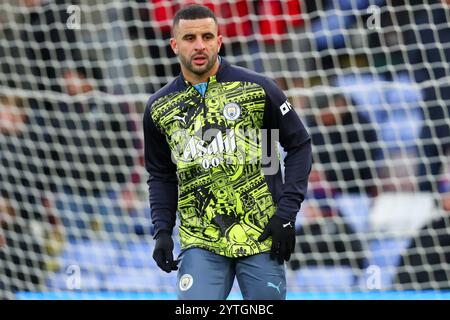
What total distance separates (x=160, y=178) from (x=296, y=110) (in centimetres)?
200

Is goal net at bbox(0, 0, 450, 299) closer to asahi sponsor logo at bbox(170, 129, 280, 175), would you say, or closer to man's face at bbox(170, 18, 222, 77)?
asahi sponsor logo at bbox(170, 129, 280, 175)

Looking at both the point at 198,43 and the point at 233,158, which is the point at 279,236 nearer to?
the point at 233,158

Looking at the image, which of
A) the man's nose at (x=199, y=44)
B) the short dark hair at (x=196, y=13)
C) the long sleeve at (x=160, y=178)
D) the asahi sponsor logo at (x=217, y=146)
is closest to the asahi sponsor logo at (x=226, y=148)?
the asahi sponsor logo at (x=217, y=146)

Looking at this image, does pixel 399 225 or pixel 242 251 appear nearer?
pixel 242 251

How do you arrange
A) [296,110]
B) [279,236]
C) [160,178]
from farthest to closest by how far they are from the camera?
[296,110]
[160,178]
[279,236]

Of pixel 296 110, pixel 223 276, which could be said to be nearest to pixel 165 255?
pixel 223 276

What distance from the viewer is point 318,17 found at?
18.4 ft

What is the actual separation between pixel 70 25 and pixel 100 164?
2.66 feet

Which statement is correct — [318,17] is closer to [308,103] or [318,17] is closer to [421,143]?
[308,103]

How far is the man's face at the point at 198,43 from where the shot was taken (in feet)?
11.0

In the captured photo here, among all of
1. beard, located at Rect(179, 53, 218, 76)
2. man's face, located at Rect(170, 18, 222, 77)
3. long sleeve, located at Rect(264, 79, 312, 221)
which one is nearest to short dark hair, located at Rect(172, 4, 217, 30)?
man's face, located at Rect(170, 18, 222, 77)

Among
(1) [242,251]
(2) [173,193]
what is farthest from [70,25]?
(1) [242,251]

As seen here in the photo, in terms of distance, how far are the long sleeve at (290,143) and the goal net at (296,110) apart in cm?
199

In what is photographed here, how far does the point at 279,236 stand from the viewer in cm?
333
